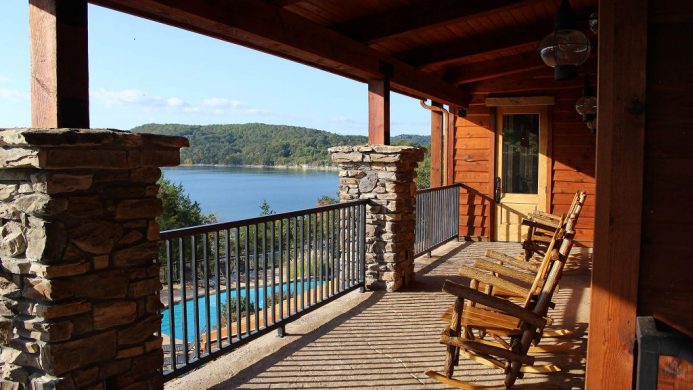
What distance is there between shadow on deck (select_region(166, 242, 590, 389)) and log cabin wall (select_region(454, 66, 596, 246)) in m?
2.98

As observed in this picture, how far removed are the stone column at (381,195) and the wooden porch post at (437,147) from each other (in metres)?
3.29

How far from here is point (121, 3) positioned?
2795 millimetres

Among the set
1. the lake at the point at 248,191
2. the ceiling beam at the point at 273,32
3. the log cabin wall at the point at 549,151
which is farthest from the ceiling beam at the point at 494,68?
the lake at the point at 248,191

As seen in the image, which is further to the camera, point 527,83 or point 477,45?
point 527,83

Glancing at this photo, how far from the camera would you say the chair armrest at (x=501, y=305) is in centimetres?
264

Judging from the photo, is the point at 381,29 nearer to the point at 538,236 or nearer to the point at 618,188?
the point at 538,236

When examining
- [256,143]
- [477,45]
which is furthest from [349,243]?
[256,143]

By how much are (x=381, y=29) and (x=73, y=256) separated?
331 cm

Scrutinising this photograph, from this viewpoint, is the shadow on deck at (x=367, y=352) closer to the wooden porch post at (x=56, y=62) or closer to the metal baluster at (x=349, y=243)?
the metal baluster at (x=349, y=243)

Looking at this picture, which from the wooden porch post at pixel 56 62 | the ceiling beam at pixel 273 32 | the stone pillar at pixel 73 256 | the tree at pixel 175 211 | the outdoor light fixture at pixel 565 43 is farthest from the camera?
the tree at pixel 175 211

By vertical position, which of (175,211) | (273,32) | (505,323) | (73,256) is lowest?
(175,211)

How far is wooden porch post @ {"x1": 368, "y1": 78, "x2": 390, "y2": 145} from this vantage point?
5.26 meters

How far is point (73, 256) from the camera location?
6.75 feet

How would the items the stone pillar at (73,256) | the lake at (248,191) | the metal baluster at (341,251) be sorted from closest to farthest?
the stone pillar at (73,256) < the metal baluster at (341,251) < the lake at (248,191)
